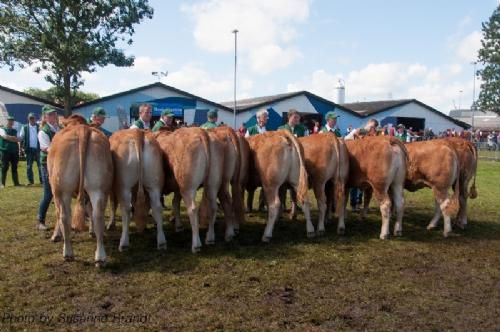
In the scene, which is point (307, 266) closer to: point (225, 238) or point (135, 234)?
point (225, 238)

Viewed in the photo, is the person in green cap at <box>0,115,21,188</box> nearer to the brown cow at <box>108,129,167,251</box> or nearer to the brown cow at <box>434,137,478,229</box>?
the brown cow at <box>108,129,167,251</box>

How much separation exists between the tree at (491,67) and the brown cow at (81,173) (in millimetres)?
42069

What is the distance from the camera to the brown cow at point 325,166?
7953 millimetres

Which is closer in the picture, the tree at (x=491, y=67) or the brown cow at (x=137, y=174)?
the brown cow at (x=137, y=174)

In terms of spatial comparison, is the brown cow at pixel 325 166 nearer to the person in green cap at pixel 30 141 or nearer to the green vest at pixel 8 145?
the person in green cap at pixel 30 141

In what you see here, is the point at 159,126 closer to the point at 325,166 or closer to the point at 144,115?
the point at 144,115

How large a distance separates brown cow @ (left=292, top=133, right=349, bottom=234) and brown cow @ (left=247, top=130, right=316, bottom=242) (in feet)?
1.40

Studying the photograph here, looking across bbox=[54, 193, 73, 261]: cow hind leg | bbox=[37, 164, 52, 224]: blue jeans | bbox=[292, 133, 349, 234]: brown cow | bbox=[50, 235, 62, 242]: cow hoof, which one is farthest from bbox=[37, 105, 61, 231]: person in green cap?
bbox=[292, 133, 349, 234]: brown cow

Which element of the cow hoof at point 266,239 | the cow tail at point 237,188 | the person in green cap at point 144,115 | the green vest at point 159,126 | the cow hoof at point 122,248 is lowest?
the cow hoof at point 122,248

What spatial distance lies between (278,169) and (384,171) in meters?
1.77

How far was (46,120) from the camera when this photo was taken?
7633 mm

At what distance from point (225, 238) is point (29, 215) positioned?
13.3ft

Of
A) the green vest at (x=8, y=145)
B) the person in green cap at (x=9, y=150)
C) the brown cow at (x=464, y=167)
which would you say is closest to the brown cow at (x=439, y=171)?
the brown cow at (x=464, y=167)

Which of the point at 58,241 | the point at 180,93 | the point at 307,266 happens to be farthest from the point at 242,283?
the point at 180,93
